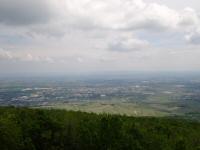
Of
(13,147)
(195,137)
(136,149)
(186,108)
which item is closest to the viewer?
(136,149)

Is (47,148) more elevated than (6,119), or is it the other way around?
(6,119)

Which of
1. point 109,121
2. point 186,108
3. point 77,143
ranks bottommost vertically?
point 186,108

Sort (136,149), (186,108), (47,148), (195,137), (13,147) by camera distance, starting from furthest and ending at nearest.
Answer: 1. (186,108)
2. (195,137)
3. (47,148)
4. (13,147)
5. (136,149)

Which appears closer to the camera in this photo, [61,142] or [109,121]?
[109,121]

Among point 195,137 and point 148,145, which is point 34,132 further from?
point 195,137

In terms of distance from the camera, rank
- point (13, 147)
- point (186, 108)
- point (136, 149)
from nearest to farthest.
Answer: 1. point (136, 149)
2. point (13, 147)
3. point (186, 108)

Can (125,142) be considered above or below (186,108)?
above

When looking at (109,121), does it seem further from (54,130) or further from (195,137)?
(195,137)

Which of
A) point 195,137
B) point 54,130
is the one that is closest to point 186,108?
point 195,137

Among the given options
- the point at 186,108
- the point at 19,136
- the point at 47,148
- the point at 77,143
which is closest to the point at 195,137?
the point at 77,143
